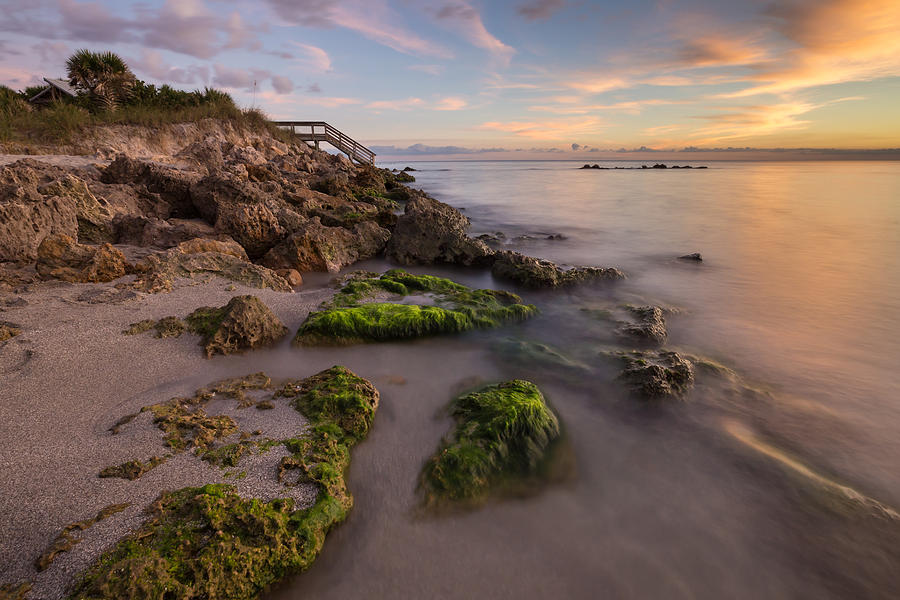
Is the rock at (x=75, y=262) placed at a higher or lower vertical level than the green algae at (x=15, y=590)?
higher

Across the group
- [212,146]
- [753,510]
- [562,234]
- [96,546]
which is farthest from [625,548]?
[212,146]

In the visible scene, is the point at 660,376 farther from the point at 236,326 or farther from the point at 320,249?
the point at 320,249

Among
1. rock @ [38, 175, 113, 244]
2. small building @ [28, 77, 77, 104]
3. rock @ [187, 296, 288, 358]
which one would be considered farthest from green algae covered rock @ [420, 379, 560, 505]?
small building @ [28, 77, 77, 104]

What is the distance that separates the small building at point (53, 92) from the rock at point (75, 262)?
21.4 m

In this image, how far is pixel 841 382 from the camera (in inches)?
183

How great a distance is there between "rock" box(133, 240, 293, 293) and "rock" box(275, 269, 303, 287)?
0.56m

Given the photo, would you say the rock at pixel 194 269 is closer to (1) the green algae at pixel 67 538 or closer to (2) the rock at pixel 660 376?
(1) the green algae at pixel 67 538

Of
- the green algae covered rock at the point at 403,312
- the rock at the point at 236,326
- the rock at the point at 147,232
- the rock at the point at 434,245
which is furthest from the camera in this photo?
the rock at the point at 434,245

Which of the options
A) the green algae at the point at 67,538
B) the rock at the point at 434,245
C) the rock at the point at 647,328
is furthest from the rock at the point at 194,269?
the rock at the point at 647,328

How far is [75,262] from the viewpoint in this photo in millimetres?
5004

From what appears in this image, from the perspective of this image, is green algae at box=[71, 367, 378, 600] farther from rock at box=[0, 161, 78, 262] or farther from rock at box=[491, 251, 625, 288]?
rock at box=[491, 251, 625, 288]

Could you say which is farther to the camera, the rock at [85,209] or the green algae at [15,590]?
the rock at [85,209]

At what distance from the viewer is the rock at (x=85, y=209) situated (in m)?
5.86

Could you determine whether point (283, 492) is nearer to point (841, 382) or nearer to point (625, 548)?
point (625, 548)
